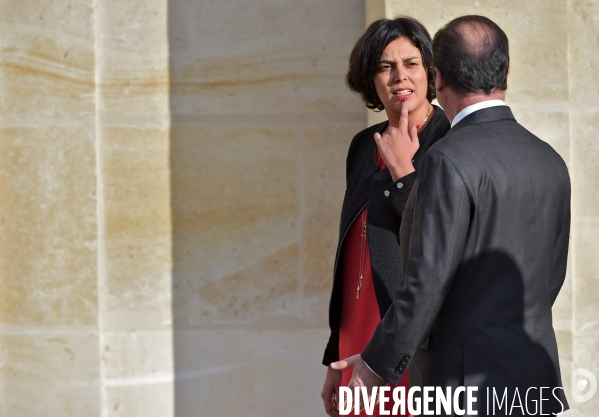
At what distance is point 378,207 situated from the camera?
255cm

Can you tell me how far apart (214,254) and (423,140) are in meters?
1.40

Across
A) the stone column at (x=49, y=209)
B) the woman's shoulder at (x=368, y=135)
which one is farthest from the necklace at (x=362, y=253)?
the stone column at (x=49, y=209)

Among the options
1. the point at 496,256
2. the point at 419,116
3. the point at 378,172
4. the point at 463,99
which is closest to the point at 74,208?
the point at 378,172

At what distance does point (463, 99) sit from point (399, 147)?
45 centimetres

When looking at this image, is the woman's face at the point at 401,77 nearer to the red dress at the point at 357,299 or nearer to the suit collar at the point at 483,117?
the red dress at the point at 357,299

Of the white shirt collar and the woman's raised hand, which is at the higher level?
the white shirt collar

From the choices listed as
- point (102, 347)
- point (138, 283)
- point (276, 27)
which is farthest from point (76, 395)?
point (276, 27)

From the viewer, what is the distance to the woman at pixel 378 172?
8.21 feet

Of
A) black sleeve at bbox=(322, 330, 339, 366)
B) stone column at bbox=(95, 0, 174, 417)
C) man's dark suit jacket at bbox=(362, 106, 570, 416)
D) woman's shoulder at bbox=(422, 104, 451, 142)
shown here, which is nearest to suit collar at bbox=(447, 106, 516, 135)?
man's dark suit jacket at bbox=(362, 106, 570, 416)

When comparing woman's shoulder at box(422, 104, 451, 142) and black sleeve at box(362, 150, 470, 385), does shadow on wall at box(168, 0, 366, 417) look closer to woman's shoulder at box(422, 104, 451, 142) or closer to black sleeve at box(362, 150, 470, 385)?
woman's shoulder at box(422, 104, 451, 142)

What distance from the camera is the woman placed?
98.6 inches

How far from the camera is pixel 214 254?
3.67 m

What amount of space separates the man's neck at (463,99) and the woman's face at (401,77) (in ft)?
1.76

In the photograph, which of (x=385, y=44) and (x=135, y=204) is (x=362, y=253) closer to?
(x=385, y=44)
